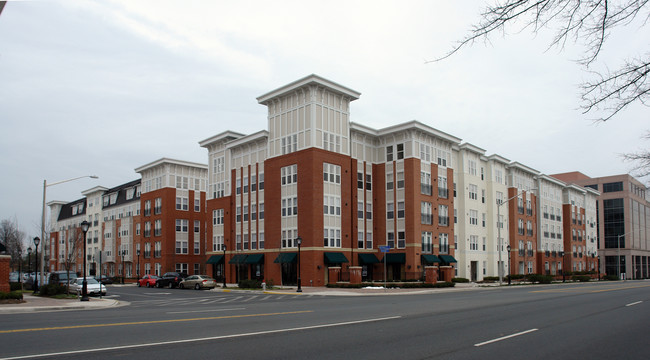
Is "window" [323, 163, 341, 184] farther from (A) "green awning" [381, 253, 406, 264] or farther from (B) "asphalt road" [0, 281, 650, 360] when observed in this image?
(B) "asphalt road" [0, 281, 650, 360]

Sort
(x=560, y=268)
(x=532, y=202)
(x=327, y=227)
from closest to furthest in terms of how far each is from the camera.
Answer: (x=327, y=227) → (x=532, y=202) → (x=560, y=268)

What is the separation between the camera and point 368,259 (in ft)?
165

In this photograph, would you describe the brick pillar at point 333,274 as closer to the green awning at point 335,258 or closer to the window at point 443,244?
the green awning at point 335,258

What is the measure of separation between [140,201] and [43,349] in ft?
232

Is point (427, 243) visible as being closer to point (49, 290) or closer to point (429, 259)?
point (429, 259)

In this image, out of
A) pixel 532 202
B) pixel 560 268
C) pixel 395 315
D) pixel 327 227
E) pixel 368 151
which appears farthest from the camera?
pixel 560 268

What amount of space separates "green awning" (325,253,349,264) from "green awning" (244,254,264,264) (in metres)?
8.29

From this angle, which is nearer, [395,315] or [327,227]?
[395,315]

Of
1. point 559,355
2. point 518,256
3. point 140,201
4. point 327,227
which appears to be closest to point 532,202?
point 518,256

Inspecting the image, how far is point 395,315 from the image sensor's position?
16797 mm

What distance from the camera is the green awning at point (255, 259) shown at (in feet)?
168

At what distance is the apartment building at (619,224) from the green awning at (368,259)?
71.2 metres

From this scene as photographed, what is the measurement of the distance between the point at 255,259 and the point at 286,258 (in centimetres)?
531

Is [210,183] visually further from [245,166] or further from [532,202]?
[532,202]
